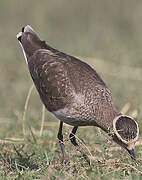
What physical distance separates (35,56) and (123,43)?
923 cm

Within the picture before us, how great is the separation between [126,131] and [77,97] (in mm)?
890

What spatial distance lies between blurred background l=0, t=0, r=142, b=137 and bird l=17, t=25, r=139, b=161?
4927mm

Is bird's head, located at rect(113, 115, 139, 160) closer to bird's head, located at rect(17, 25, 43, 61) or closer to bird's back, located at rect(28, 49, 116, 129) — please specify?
bird's back, located at rect(28, 49, 116, 129)

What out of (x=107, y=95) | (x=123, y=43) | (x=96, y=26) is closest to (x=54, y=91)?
(x=107, y=95)

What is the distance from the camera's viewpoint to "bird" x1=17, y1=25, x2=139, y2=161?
6.52 meters

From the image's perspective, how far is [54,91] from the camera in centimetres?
721

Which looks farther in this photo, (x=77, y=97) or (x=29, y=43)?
(x=29, y=43)

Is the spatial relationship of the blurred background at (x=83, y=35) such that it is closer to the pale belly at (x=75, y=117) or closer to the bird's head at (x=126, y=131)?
the pale belly at (x=75, y=117)

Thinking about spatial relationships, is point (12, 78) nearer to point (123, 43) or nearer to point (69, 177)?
point (123, 43)

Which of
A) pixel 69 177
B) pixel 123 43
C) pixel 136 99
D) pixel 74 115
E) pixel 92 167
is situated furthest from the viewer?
pixel 123 43

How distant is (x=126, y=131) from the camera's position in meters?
6.40

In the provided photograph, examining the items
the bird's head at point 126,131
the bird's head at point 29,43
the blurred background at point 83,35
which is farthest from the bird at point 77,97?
the blurred background at point 83,35

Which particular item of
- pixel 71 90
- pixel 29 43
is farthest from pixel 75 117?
pixel 29 43

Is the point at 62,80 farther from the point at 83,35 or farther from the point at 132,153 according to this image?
the point at 83,35
